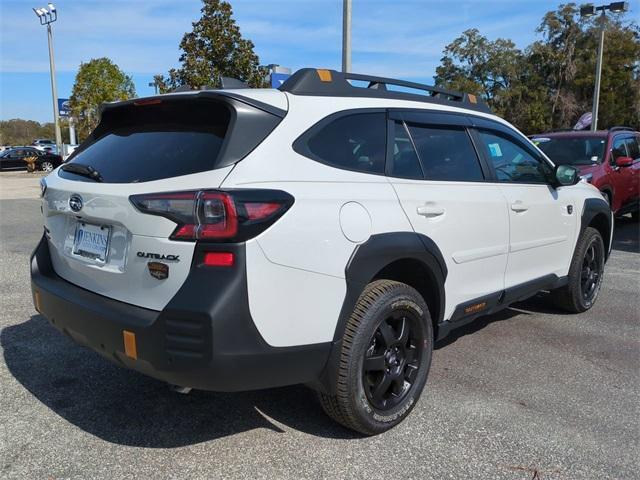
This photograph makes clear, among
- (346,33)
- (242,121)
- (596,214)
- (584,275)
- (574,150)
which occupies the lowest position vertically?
(584,275)

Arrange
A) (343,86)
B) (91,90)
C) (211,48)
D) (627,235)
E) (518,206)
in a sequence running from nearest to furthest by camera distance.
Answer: (343,86)
(518,206)
(627,235)
(211,48)
(91,90)

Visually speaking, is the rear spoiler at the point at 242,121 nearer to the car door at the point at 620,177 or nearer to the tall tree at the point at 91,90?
the car door at the point at 620,177

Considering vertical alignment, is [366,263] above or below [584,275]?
above

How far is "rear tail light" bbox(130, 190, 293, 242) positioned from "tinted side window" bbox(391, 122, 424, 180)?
991mm

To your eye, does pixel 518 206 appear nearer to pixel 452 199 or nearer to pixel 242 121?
pixel 452 199

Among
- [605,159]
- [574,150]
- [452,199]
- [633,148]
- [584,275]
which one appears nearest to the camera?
[452,199]

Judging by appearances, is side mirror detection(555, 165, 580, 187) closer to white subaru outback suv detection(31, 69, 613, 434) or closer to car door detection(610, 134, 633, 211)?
white subaru outback suv detection(31, 69, 613, 434)

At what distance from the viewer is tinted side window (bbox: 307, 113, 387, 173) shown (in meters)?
2.80

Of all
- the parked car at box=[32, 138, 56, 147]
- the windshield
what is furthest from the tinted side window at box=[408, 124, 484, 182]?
the parked car at box=[32, 138, 56, 147]

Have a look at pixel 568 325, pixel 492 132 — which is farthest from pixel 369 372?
pixel 568 325

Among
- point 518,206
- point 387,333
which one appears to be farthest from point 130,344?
point 518,206

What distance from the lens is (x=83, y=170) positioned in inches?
119

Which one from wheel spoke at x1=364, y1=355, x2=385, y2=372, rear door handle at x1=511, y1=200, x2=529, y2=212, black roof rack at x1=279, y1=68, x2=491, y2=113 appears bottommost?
wheel spoke at x1=364, y1=355, x2=385, y2=372

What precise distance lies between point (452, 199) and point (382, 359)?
111 centimetres
